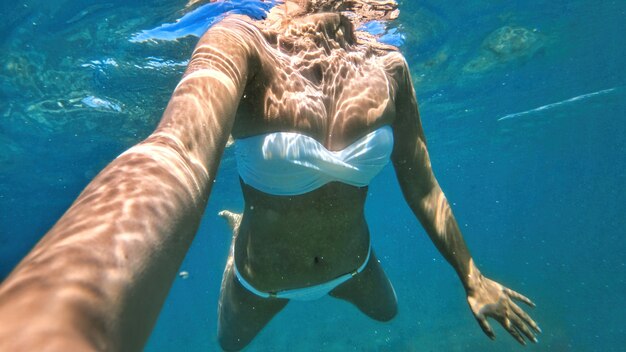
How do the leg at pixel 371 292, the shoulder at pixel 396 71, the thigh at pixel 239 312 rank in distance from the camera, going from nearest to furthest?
the shoulder at pixel 396 71
the thigh at pixel 239 312
the leg at pixel 371 292

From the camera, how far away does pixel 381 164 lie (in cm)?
335

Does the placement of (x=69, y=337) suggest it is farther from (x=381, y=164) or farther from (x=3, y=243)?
(x=3, y=243)

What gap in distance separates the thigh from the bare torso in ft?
1.21

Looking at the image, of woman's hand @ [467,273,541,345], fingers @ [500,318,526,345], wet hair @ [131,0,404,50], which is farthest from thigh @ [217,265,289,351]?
wet hair @ [131,0,404,50]

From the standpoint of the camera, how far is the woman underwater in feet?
2.97

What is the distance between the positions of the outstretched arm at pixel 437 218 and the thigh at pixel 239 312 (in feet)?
5.64

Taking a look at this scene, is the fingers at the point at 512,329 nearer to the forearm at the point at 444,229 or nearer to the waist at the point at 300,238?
the forearm at the point at 444,229

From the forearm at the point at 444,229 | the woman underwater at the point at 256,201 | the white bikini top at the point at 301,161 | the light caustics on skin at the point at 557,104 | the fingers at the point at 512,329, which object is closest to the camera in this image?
the woman underwater at the point at 256,201

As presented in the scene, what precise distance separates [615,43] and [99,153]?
25.7 metres

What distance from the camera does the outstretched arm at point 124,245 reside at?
804 millimetres

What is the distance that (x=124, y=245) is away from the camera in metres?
1.01

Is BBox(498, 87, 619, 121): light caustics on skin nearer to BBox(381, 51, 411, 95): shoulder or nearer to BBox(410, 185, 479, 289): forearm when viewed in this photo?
BBox(410, 185, 479, 289): forearm

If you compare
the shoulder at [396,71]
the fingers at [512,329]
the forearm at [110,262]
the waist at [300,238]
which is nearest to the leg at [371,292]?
the waist at [300,238]

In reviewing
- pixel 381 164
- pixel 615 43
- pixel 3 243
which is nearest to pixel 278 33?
pixel 381 164
